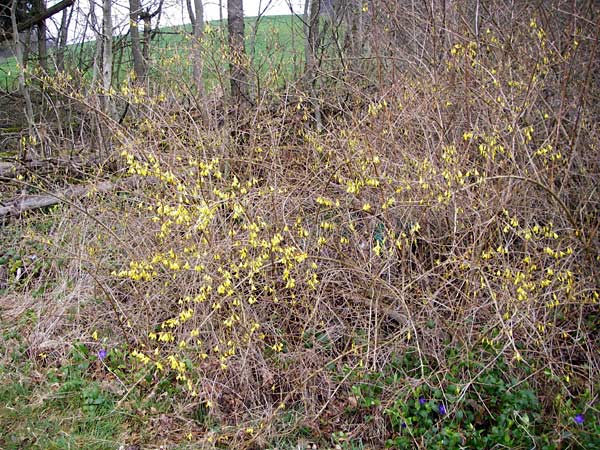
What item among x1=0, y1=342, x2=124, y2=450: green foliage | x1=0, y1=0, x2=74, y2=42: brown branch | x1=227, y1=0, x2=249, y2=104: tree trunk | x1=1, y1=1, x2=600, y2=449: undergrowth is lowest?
x1=0, y1=342, x2=124, y2=450: green foliage

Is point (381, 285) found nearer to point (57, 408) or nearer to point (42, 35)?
point (57, 408)

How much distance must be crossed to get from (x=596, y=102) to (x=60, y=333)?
184 inches

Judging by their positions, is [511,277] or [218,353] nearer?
[511,277]

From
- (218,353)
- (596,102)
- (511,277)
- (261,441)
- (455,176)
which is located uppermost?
(596,102)

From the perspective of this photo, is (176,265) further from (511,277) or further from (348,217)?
(511,277)

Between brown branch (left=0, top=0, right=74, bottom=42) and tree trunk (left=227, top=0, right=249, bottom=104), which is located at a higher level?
brown branch (left=0, top=0, right=74, bottom=42)

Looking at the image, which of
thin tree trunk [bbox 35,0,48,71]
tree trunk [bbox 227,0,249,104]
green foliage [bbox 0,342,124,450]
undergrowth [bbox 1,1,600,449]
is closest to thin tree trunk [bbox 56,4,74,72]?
thin tree trunk [bbox 35,0,48,71]

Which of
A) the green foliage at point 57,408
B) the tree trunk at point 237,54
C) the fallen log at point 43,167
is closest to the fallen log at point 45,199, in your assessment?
the fallen log at point 43,167

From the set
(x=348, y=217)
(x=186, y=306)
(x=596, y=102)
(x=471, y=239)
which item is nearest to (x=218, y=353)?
(x=186, y=306)

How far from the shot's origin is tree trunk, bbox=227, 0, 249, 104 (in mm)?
6330

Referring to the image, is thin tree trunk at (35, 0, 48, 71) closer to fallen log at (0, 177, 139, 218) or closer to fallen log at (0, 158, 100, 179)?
fallen log at (0, 158, 100, 179)

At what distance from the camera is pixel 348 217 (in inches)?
187

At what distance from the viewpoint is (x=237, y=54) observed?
→ 19.8 feet

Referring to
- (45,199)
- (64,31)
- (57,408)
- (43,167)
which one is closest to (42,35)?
(64,31)
